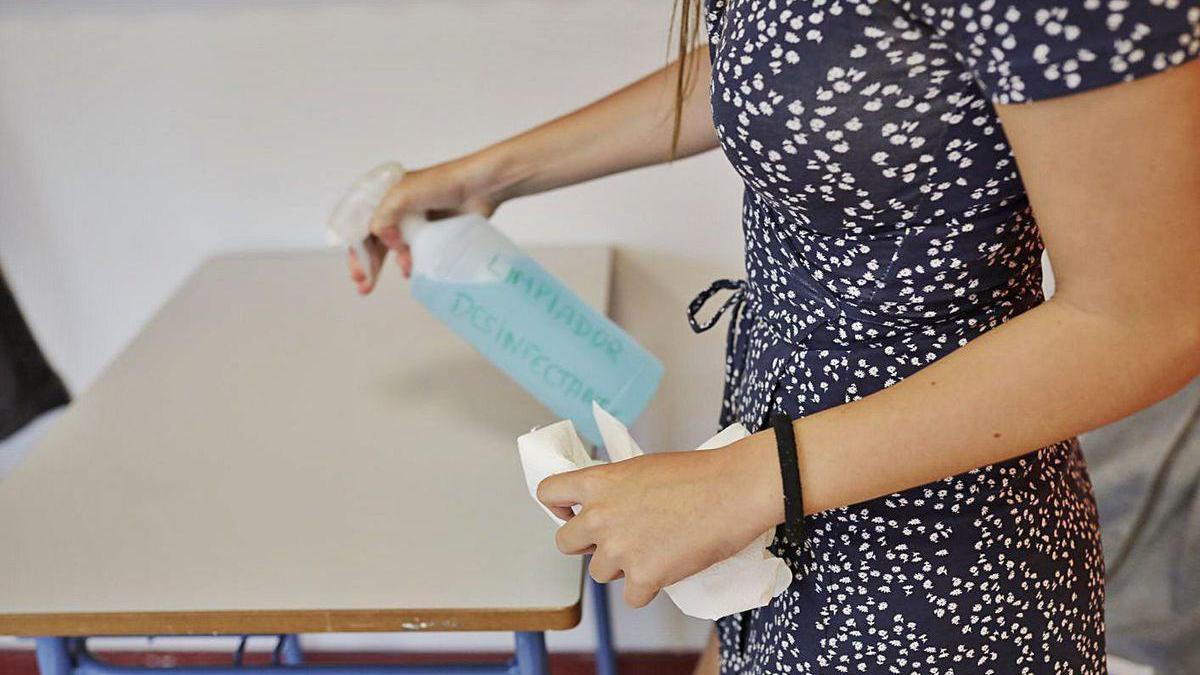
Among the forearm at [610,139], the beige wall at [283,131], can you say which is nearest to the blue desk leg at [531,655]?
the forearm at [610,139]

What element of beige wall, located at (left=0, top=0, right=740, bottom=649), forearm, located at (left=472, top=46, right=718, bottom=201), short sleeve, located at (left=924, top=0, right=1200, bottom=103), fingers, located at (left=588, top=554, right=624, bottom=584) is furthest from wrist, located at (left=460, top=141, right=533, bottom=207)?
short sleeve, located at (left=924, top=0, right=1200, bottom=103)

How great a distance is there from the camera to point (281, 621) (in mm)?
851

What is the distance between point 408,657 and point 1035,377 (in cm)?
145

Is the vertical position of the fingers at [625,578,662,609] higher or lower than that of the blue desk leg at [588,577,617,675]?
higher

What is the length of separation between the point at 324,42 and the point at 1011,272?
932mm

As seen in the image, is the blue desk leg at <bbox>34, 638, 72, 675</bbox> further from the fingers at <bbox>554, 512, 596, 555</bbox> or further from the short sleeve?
the short sleeve

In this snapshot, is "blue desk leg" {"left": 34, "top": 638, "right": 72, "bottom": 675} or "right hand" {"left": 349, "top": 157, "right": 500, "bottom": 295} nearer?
"blue desk leg" {"left": 34, "top": 638, "right": 72, "bottom": 675}

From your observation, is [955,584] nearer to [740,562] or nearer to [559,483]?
[740,562]

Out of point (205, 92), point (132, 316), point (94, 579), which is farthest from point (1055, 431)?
point (132, 316)

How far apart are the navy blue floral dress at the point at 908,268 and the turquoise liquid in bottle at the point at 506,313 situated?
0.64 ft

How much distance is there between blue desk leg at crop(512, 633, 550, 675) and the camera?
873mm

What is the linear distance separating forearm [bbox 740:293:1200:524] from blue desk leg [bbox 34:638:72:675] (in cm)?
60

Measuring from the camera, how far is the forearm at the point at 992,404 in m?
0.55

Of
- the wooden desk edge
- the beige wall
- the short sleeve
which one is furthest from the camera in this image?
the beige wall
